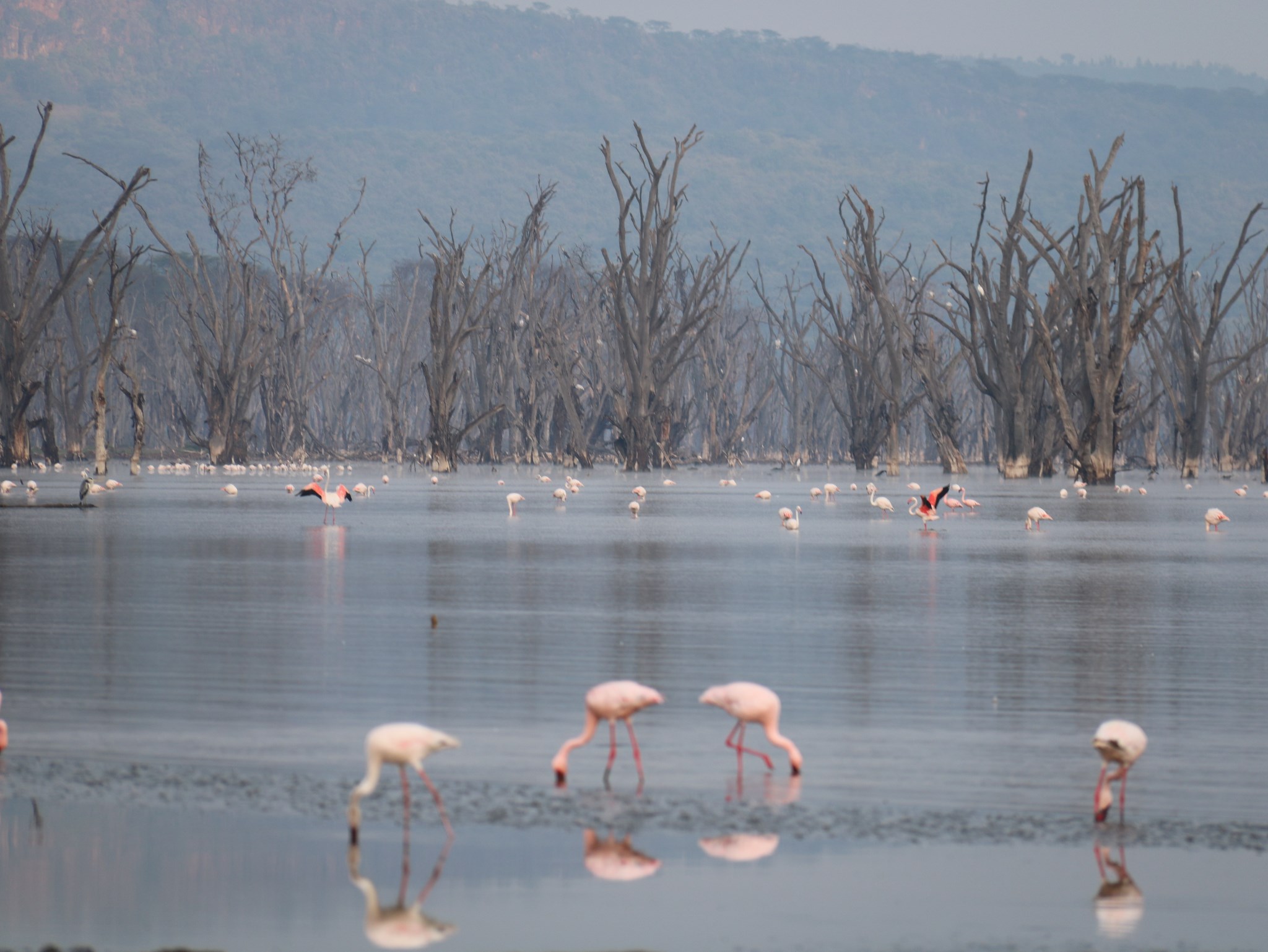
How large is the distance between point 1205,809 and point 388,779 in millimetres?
2741

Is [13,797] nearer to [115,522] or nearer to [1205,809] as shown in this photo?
[1205,809]

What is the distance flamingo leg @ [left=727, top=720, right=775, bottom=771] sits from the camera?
6336 mm

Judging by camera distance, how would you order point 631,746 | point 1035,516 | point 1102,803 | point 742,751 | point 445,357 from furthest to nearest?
point 445,357, point 1035,516, point 631,746, point 742,751, point 1102,803

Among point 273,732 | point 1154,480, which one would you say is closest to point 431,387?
point 1154,480

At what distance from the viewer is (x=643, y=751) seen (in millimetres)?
6719

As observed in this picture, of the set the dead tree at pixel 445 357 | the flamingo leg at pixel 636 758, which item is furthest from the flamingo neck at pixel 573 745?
the dead tree at pixel 445 357

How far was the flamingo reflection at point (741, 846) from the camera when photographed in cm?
514

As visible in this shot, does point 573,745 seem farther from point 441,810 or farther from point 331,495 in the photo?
point 331,495

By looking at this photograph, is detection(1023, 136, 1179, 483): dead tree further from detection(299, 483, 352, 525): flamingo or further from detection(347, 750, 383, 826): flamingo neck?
detection(347, 750, 383, 826): flamingo neck

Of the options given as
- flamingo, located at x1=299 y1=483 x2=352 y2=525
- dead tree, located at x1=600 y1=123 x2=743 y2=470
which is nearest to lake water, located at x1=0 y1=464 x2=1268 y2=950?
flamingo, located at x1=299 y1=483 x2=352 y2=525

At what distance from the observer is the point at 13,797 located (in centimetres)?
580

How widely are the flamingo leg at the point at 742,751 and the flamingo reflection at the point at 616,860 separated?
1.06 m

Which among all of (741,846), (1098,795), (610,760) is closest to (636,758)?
(610,760)

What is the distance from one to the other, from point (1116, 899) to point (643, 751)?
2.31 metres
